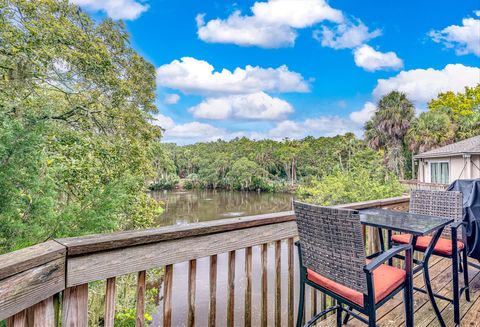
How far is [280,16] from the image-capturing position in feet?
30.6

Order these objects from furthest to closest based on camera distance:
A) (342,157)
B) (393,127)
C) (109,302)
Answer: (342,157)
(393,127)
(109,302)

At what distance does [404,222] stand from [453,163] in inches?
595

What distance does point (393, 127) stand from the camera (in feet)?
74.6

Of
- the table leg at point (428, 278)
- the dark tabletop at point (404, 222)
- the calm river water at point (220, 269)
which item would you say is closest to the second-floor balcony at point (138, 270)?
the table leg at point (428, 278)

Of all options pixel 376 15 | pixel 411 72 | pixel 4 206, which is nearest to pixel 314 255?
pixel 4 206

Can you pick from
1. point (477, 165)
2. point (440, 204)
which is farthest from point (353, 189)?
point (440, 204)

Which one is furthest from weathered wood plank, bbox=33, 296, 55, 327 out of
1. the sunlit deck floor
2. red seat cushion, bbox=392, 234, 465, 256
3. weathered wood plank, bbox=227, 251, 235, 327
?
red seat cushion, bbox=392, 234, 465, 256

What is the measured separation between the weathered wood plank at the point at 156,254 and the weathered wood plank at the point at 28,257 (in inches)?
2.6

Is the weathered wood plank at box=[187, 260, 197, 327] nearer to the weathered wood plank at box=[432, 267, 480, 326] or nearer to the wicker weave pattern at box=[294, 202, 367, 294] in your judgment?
the wicker weave pattern at box=[294, 202, 367, 294]

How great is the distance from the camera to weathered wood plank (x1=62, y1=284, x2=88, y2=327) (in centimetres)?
108

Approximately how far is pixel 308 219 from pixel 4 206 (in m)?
2.15

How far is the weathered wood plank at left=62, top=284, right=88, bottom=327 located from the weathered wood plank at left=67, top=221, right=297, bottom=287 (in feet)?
0.14

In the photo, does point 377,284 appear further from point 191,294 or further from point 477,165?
point 477,165

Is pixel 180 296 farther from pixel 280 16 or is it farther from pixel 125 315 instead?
pixel 280 16
